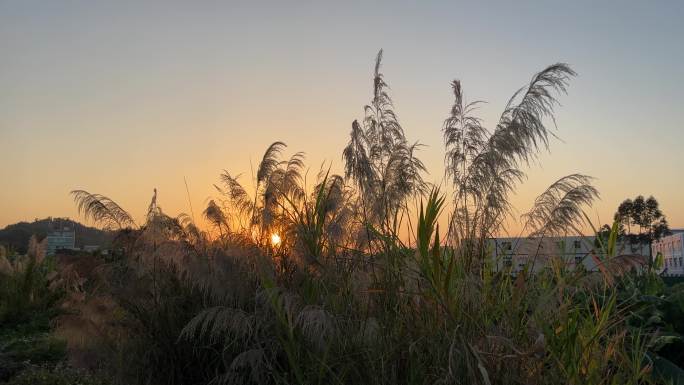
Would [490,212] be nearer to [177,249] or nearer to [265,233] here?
[265,233]

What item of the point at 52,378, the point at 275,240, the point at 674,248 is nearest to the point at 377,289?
the point at 275,240

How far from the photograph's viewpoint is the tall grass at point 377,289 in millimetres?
3949

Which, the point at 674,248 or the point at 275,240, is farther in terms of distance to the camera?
the point at 674,248

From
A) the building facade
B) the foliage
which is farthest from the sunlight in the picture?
the foliage

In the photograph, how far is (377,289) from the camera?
4.59 meters

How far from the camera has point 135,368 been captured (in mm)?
5633

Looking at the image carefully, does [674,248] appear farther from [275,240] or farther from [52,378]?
[275,240]

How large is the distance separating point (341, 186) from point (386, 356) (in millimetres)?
3057

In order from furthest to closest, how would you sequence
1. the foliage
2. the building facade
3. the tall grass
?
the foliage → the building facade → the tall grass

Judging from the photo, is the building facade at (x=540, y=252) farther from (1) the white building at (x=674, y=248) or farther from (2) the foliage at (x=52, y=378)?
(1) the white building at (x=674, y=248)

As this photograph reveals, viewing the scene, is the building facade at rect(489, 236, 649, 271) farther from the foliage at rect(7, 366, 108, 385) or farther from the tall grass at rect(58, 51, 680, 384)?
the foliage at rect(7, 366, 108, 385)

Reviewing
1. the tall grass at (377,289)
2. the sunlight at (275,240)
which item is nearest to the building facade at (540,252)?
the tall grass at (377,289)

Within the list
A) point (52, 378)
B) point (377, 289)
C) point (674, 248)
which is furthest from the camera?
point (674, 248)

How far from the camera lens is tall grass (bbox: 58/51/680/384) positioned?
3949 mm
